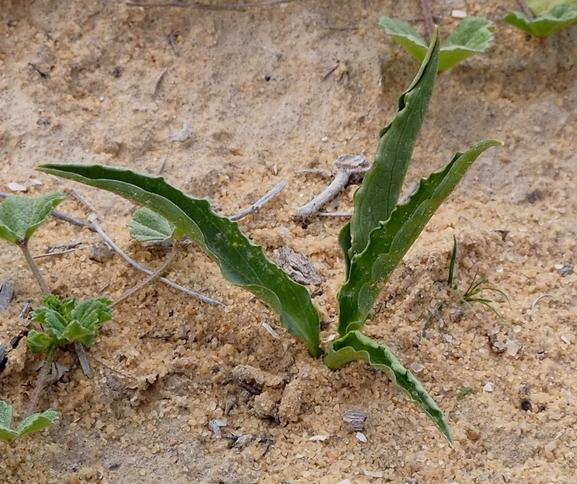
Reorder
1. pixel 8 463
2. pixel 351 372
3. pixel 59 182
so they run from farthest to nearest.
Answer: pixel 59 182 < pixel 351 372 < pixel 8 463

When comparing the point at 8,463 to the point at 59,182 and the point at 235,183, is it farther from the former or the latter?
the point at 235,183

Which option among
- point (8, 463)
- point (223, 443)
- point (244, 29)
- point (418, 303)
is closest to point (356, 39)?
point (244, 29)

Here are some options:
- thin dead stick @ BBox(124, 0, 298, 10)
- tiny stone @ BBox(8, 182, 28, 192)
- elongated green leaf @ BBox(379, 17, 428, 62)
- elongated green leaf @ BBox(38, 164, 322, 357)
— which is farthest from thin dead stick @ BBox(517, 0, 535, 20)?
tiny stone @ BBox(8, 182, 28, 192)

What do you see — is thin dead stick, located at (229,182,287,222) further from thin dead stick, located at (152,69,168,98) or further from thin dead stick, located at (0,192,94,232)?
thin dead stick, located at (152,69,168,98)

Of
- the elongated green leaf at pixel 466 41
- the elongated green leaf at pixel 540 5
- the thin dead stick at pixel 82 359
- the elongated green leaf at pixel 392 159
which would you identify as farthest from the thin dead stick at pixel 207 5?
the thin dead stick at pixel 82 359

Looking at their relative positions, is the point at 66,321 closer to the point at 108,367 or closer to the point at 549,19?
the point at 108,367

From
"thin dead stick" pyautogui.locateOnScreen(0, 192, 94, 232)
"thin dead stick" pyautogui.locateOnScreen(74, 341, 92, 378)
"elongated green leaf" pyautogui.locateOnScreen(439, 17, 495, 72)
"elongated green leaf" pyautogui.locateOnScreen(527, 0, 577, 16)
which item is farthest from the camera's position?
"elongated green leaf" pyautogui.locateOnScreen(527, 0, 577, 16)
